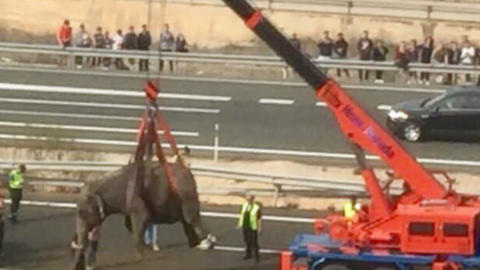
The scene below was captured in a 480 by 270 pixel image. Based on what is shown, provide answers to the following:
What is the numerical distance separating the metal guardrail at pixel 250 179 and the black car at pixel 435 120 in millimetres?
4384

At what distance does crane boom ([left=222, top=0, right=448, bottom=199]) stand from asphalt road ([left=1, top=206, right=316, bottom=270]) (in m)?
4.65

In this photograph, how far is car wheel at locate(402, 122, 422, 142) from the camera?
37.9 m

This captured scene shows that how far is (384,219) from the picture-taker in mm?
25000

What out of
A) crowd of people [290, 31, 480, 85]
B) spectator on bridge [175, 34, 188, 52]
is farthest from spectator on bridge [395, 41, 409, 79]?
spectator on bridge [175, 34, 188, 52]

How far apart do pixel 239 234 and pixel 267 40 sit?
24.4 ft

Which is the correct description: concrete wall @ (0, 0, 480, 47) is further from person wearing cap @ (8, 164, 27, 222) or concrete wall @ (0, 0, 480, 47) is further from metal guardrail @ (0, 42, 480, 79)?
person wearing cap @ (8, 164, 27, 222)

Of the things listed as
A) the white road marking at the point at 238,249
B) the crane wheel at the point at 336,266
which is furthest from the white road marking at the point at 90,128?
the crane wheel at the point at 336,266

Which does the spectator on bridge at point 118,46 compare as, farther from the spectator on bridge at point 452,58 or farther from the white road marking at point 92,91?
the spectator on bridge at point 452,58

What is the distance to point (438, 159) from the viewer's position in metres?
36.6

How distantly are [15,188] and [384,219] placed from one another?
9774mm

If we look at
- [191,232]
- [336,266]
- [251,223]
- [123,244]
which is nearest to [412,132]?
[251,223]

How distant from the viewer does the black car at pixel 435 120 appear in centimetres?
3784

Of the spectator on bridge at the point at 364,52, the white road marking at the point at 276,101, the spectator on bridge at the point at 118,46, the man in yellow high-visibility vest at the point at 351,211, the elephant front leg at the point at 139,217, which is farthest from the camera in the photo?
the spectator on bridge at the point at 118,46

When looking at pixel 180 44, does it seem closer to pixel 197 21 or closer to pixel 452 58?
pixel 197 21
